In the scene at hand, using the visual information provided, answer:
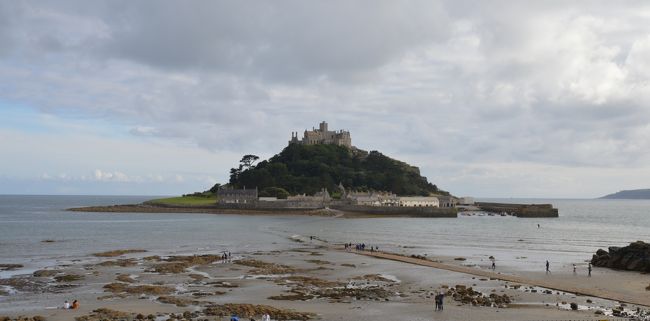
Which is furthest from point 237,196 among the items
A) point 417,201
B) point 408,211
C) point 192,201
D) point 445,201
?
point 445,201

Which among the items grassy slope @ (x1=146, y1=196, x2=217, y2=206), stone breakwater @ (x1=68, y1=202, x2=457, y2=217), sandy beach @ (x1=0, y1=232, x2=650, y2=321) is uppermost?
grassy slope @ (x1=146, y1=196, x2=217, y2=206)

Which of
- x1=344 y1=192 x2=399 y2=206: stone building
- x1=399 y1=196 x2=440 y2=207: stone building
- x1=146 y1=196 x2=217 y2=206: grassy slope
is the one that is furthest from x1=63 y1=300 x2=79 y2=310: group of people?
x1=399 y1=196 x2=440 y2=207: stone building

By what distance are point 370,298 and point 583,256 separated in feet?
84.4

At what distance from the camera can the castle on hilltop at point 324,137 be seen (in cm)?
16888

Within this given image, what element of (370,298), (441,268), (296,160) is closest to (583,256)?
(441,268)

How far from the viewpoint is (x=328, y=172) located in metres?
141

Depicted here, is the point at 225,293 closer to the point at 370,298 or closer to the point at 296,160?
the point at 370,298

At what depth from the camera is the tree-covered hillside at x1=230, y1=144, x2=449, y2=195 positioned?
13425 centimetres

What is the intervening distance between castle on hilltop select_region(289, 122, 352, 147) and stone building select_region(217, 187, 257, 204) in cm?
4404

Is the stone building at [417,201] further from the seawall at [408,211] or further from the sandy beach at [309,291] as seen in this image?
the sandy beach at [309,291]

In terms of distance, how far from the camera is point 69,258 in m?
39.7

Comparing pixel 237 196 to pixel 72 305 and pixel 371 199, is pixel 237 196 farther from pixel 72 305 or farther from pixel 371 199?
pixel 72 305

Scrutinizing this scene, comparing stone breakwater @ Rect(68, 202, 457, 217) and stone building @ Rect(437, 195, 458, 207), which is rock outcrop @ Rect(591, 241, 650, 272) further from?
stone building @ Rect(437, 195, 458, 207)

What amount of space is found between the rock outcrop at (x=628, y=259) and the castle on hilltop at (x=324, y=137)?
5115 inches
